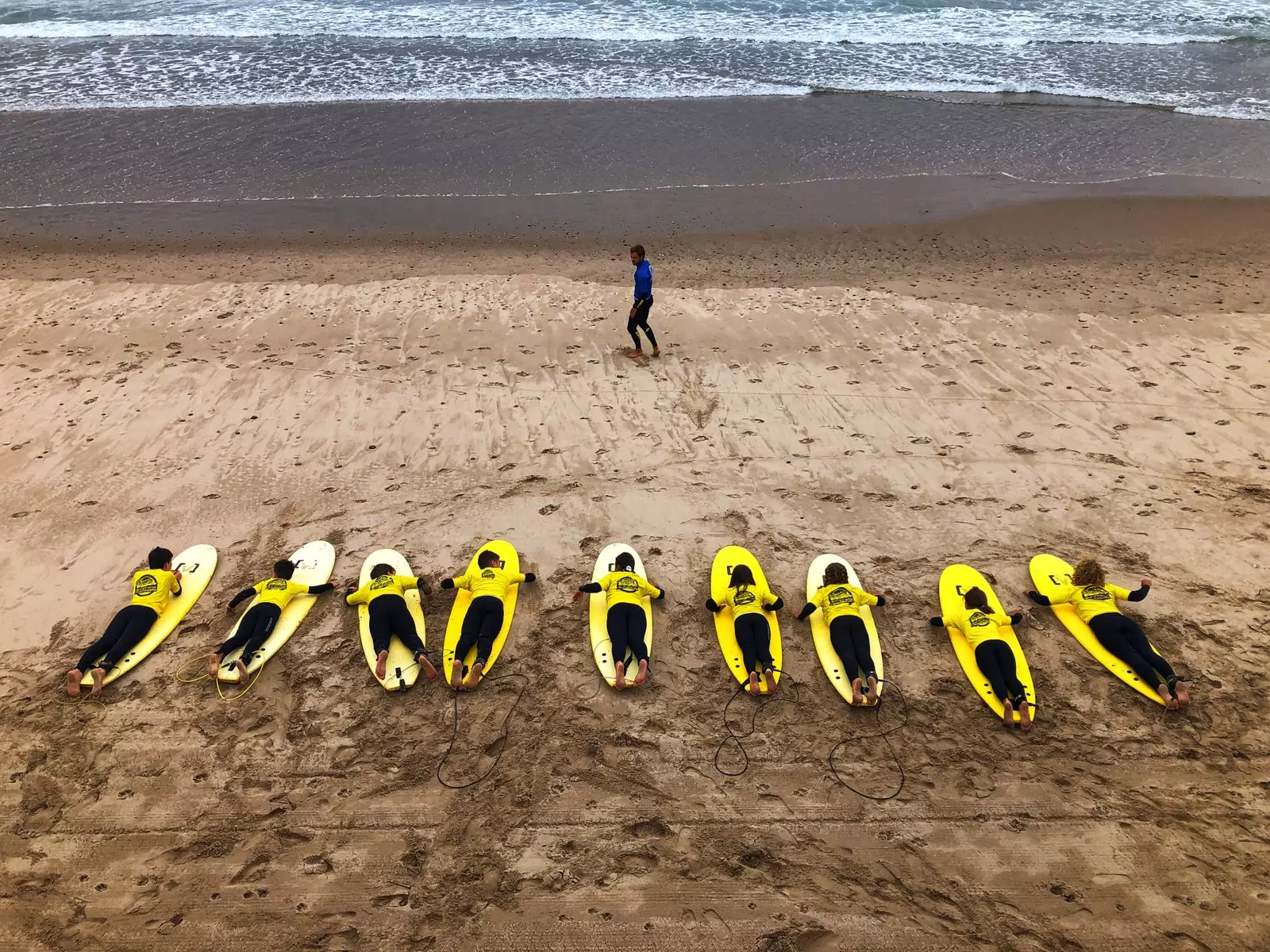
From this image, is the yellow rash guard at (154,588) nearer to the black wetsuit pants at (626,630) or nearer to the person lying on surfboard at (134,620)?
the person lying on surfboard at (134,620)

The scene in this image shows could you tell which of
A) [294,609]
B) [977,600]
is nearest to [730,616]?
[977,600]

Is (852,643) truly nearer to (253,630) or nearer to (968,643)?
(968,643)

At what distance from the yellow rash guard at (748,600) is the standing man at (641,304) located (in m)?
4.50

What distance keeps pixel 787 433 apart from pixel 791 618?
284cm

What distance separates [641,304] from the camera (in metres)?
9.51

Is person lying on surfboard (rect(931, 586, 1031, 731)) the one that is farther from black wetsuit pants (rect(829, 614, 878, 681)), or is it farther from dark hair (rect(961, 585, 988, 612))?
black wetsuit pants (rect(829, 614, 878, 681))

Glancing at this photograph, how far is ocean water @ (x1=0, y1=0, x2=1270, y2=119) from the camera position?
62.1 ft

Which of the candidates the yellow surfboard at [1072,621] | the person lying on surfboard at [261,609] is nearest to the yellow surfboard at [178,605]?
the person lying on surfboard at [261,609]

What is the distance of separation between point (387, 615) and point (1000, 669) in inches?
211

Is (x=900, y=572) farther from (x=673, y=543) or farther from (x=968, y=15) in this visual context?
(x=968, y=15)

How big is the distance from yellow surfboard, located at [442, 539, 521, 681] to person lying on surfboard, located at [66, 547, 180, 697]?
106 inches

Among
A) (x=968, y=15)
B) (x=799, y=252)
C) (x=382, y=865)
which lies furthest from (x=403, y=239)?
(x=968, y=15)

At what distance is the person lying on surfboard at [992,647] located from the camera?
5672mm

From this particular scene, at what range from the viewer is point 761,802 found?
201 inches
